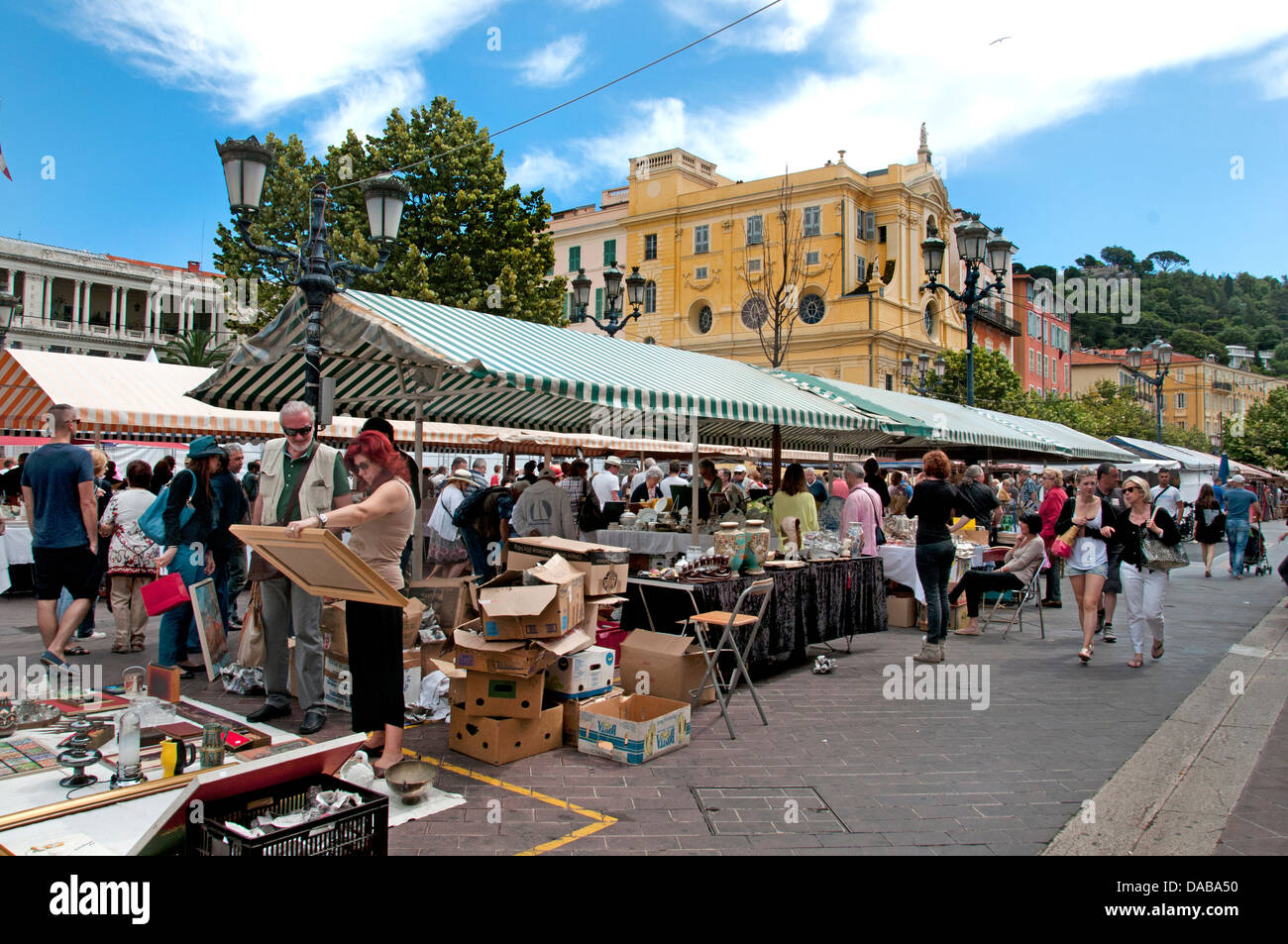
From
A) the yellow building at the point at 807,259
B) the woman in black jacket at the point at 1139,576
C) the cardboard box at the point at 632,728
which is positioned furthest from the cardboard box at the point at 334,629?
the yellow building at the point at 807,259

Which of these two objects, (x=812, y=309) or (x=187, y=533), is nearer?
(x=187, y=533)

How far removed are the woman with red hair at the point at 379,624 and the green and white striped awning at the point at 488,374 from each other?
1716mm

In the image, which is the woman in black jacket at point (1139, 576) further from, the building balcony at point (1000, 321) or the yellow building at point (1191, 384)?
the yellow building at point (1191, 384)

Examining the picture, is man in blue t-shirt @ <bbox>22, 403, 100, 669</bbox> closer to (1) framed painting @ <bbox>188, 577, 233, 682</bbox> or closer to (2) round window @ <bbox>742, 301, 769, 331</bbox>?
(1) framed painting @ <bbox>188, 577, 233, 682</bbox>

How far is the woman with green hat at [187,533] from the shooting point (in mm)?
6641

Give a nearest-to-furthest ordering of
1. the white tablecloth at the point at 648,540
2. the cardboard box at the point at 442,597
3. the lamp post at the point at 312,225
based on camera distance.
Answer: the lamp post at the point at 312,225, the cardboard box at the point at 442,597, the white tablecloth at the point at 648,540

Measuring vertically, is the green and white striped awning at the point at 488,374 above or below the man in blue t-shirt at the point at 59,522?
above

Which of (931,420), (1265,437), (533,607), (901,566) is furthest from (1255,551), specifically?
(1265,437)

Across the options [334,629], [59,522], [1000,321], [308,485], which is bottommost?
[334,629]

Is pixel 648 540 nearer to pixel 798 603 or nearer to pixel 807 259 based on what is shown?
pixel 798 603

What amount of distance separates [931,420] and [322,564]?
12.0 metres

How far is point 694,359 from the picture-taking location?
11.0 metres

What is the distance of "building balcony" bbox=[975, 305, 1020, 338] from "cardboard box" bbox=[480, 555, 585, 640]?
178 ft

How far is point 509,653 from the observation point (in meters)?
4.80
